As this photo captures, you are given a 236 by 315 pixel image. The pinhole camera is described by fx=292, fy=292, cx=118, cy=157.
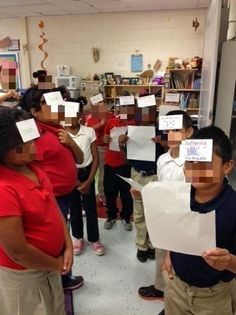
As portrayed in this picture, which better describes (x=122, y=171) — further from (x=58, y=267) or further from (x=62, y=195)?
(x=58, y=267)

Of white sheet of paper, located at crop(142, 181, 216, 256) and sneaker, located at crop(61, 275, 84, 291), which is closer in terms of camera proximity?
white sheet of paper, located at crop(142, 181, 216, 256)

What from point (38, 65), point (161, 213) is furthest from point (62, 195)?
point (38, 65)

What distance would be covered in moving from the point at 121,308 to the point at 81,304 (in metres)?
0.26

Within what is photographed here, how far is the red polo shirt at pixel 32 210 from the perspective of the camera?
96 cm

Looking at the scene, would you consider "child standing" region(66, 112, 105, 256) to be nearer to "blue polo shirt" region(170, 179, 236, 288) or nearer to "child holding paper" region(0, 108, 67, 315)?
"child holding paper" region(0, 108, 67, 315)

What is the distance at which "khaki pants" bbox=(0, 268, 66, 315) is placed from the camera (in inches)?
43.7

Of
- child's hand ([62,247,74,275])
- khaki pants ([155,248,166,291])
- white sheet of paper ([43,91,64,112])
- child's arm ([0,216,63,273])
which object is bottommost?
khaki pants ([155,248,166,291])

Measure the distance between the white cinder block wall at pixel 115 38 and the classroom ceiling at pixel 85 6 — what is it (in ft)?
0.61

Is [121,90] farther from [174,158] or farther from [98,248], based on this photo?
[174,158]

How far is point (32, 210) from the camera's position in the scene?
3.37ft

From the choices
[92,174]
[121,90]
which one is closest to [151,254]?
[92,174]

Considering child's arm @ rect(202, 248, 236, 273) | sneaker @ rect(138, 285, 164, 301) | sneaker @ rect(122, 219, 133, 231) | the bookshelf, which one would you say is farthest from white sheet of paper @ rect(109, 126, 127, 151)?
the bookshelf

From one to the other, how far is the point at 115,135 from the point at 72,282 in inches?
46.6

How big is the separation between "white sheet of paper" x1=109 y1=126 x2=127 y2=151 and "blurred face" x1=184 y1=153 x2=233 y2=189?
1.46 metres
